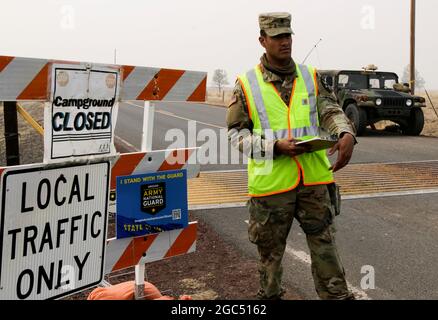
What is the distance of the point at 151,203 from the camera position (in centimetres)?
302

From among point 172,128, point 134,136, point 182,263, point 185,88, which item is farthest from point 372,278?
point 172,128

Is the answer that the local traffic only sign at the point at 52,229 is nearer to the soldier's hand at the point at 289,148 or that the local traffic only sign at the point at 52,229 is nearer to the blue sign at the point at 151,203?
the blue sign at the point at 151,203

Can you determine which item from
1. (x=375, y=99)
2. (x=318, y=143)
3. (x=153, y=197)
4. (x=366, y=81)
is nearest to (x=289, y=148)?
(x=318, y=143)

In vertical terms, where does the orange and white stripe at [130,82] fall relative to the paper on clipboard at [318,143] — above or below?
above

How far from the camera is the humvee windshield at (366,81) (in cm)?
1450

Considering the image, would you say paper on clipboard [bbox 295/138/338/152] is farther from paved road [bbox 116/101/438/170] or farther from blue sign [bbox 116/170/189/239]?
paved road [bbox 116/101/438/170]

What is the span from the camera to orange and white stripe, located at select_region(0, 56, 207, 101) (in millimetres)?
2354

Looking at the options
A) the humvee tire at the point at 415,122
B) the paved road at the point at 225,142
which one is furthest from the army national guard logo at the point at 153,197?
the humvee tire at the point at 415,122

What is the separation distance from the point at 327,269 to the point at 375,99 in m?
11.6

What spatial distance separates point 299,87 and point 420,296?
1.79 metres

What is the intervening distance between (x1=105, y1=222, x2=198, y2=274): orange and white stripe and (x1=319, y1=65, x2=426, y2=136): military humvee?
36.6 ft

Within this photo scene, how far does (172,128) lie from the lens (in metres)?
15.4

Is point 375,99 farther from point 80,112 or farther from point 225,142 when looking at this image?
point 80,112

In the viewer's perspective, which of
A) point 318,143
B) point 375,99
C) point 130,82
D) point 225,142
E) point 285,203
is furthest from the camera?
point 375,99
